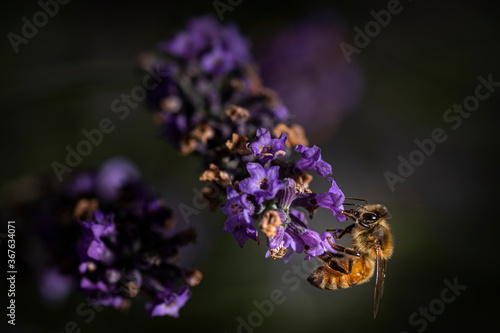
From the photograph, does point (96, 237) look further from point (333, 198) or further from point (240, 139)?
point (333, 198)

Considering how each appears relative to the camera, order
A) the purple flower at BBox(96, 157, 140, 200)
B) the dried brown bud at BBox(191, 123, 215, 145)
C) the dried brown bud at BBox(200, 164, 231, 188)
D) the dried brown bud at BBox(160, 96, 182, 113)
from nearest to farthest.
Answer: the dried brown bud at BBox(200, 164, 231, 188) < the dried brown bud at BBox(191, 123, 215, 145) < the dried brown bud at BBox(160, 96, 182, 113) < the purple flower at BBox(96, 157, 140, 200)

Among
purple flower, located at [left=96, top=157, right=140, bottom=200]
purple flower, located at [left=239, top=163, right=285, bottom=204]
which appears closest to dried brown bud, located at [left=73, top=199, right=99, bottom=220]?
purple flower, located at [left=96, top=157, right=140, bottom=200]

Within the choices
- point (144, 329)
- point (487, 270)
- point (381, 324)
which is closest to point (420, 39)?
point (487, 270)

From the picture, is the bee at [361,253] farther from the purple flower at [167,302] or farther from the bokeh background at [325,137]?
the bokeh background at [325,137]

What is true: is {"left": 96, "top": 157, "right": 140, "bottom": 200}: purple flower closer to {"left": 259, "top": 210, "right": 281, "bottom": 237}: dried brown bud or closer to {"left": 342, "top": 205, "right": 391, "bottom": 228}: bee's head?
{"left": 259, "top": 210, "right": 281, "bottom": 237}: dried brown bud

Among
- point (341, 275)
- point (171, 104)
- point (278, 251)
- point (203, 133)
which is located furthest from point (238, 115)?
point (341, 275)

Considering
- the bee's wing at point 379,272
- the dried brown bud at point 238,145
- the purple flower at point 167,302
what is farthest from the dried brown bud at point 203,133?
the bee's wing at point 379,272
